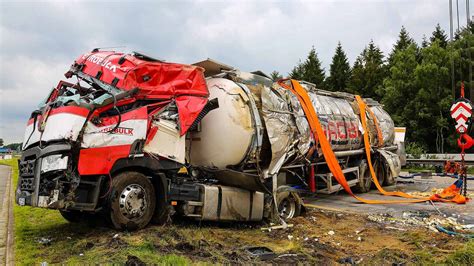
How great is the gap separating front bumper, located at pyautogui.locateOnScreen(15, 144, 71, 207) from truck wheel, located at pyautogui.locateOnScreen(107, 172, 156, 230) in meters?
0.87

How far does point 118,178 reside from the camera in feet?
19.3

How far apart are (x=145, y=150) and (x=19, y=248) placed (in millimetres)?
2247

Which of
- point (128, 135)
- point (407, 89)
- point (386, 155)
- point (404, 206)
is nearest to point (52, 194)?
point (128, 135)

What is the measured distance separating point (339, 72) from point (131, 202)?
43359 mm

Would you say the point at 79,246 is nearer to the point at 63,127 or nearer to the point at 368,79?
the point at 63,127

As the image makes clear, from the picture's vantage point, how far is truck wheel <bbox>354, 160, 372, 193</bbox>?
12.5 meters

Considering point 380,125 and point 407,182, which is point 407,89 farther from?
point 380,125

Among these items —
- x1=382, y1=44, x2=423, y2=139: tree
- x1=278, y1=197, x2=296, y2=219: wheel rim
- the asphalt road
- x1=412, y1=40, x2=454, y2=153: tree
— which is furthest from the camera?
x1=382, y1=44, x2=423, y2=139: tree

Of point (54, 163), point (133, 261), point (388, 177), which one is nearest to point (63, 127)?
point (54, 163)

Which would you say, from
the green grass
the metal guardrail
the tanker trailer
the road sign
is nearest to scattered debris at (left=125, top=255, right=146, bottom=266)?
the green grass

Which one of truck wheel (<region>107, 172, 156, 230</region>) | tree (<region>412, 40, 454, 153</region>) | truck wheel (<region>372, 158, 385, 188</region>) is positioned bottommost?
truck wheel (<region>107, 172, 156, 230</region>)

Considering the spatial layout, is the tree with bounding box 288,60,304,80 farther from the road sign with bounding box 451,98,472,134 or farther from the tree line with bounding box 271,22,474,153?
the road sign with bounding box 451,98,472,134

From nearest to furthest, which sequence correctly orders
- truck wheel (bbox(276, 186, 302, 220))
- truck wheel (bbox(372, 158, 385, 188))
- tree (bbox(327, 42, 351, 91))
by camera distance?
1. truck wheel (bbox(276, 186, 302, 220))
2. truck wheel (bbox(372, 158, 385, 188))
3. tree (bbox(327, 42, 351, 91))

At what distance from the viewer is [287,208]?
8367mm
